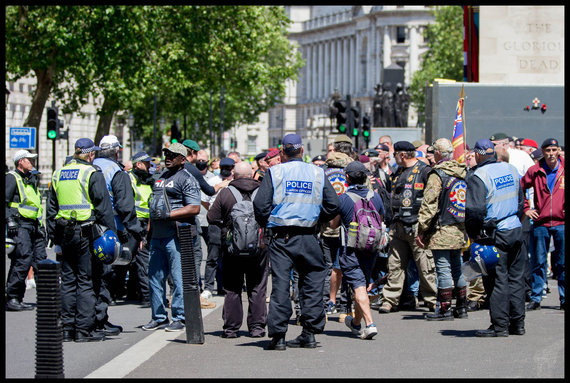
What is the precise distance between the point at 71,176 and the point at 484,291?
5.09 metres

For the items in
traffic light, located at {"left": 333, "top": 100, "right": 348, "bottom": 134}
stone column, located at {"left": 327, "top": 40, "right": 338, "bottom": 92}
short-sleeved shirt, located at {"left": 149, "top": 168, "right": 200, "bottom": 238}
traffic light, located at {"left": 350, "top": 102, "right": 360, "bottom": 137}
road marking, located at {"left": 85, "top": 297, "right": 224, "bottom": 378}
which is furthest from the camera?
stone column, located at {"left": 327, "top": 40, "right": 338, "bottom": 92}

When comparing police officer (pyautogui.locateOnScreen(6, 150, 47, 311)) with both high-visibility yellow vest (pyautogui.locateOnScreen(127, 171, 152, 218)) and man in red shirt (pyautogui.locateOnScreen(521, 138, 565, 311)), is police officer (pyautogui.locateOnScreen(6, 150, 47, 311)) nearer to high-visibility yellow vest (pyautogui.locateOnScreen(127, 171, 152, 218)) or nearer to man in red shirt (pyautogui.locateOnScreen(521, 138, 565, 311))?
high-visibility yellow vest (pyautogui.locateOnScreen(127, 171, 152, 218))

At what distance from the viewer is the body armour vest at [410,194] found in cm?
1186

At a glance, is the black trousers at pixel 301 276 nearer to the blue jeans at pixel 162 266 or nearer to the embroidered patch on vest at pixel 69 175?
the blue jeans at pixel 162 266

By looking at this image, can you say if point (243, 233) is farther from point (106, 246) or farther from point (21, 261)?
point (21, 261)

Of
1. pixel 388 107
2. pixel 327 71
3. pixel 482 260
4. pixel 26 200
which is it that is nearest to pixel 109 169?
pixel 26 200

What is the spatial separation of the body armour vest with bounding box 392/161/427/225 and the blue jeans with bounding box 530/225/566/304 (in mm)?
1619

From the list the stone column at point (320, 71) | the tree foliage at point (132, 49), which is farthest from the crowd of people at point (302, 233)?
the stone column at point (320, 71)

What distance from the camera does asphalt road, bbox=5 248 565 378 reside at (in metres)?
8.36

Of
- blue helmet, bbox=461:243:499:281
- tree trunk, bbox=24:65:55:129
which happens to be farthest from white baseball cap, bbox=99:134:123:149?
tree trunk, bbox=24:65:55:129

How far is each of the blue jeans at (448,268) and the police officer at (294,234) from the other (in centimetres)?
220

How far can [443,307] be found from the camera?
11586 millimetres

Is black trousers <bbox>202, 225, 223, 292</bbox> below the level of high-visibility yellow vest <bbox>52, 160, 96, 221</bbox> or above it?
below

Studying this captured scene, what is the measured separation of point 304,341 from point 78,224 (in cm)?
218
